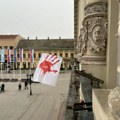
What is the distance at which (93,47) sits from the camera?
7062 mm

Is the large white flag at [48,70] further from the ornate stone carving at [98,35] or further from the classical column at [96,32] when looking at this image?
the ornate stone carving at [98,35]

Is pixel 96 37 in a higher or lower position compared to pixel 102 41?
higher

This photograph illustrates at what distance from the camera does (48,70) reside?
848 cm

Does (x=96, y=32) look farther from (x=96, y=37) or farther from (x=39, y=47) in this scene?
(x=39, y=47)

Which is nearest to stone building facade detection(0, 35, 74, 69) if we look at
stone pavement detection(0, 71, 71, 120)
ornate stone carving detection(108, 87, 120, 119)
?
stone pavement detection(0, 71, 71, 120)

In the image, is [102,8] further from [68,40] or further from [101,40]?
[68,40]

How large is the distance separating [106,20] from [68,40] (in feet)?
233

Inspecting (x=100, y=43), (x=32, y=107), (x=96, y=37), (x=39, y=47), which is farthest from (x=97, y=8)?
(x=39, y=47)

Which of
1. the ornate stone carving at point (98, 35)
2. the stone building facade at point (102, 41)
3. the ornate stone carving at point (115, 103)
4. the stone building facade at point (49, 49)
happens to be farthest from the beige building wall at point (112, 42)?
the stone building facade at point (49, 49)

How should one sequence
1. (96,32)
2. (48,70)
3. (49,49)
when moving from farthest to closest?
(49,49), (48,70), (96,32)

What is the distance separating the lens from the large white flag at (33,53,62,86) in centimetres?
836

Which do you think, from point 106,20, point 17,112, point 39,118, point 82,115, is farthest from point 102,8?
point 17,112

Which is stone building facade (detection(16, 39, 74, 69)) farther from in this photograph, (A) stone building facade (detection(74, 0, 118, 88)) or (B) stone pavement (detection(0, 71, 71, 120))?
(A) stone building facade (detection(74, 0, 118, 88))

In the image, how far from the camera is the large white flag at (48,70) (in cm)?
836
